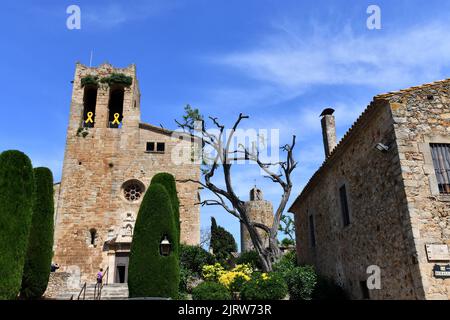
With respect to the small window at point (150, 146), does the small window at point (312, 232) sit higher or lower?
lower

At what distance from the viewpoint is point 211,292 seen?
12.5 meters

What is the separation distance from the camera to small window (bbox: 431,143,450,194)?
26.2 ft

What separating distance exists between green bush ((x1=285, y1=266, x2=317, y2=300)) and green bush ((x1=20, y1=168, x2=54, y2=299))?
8.56m

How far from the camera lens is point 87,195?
809 inches

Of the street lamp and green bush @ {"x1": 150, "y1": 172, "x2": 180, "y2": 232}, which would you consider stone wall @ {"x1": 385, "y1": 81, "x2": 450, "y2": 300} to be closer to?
the street lamp

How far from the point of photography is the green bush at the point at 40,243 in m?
→ 11.7

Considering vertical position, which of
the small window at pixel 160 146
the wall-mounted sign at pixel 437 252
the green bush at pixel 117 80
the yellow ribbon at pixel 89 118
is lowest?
the wall-mounted sign at pixel 437 252

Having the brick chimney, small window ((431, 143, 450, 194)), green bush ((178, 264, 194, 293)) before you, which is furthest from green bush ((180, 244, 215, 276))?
small window ((431, 143, 450, 194))

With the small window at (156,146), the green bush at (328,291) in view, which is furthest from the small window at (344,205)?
the small window at (156,146)

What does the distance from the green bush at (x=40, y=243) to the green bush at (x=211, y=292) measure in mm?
5332

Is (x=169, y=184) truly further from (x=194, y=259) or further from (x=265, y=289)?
(x=265, y=289)

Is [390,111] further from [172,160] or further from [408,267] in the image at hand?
[172,160]

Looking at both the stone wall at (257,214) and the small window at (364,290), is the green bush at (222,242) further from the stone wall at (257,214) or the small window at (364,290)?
the small window at (364,290)
